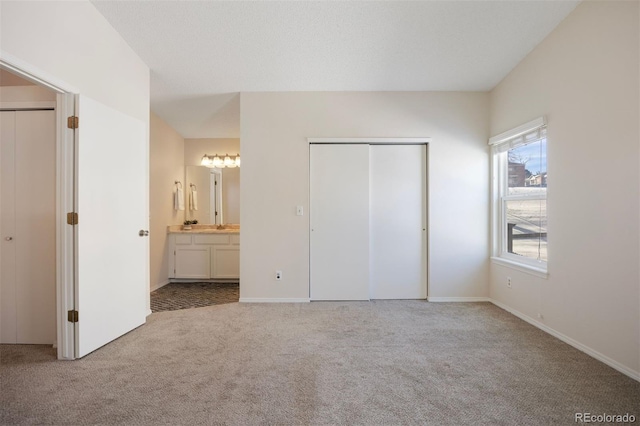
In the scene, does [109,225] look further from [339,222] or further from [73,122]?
[339,222]

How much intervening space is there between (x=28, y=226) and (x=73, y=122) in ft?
3.26

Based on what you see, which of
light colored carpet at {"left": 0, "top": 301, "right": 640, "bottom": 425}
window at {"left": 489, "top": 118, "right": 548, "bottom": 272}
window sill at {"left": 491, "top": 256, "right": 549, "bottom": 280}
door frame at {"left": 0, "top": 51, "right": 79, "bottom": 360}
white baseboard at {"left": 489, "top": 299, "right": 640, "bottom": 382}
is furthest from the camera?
window at {"left": 489, "top": 118, "right": 548, "bottom": 272}

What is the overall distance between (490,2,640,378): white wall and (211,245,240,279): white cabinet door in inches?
156

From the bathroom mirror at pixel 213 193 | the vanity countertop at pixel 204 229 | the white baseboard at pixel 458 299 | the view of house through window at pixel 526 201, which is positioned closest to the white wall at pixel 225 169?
the bathroom mirror at pixel 213 193

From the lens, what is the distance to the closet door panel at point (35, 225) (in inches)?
95.9

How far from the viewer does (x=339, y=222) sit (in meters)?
3.76

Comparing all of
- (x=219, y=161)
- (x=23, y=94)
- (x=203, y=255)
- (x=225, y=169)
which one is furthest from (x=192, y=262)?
(x=23, y=94)

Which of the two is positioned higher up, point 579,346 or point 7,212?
point 7,212

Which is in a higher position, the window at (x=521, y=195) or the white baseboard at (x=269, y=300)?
the window at (x=521, y=195)

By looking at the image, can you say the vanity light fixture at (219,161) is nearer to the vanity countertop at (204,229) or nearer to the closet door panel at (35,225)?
the vanity countertop at (204,229)

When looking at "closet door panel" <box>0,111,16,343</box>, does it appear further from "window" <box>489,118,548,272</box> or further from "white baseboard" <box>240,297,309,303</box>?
"window" <box>489,118,548,272</box>

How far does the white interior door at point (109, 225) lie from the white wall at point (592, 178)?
12.7ft

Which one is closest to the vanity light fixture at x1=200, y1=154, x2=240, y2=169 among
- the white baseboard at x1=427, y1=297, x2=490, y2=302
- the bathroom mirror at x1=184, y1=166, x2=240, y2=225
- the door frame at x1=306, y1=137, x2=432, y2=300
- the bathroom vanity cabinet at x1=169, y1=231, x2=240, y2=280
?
Answer: the bathroom mirror at x1=184, y1=166, x2=240, y2=225

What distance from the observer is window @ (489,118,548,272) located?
9.69 feet
